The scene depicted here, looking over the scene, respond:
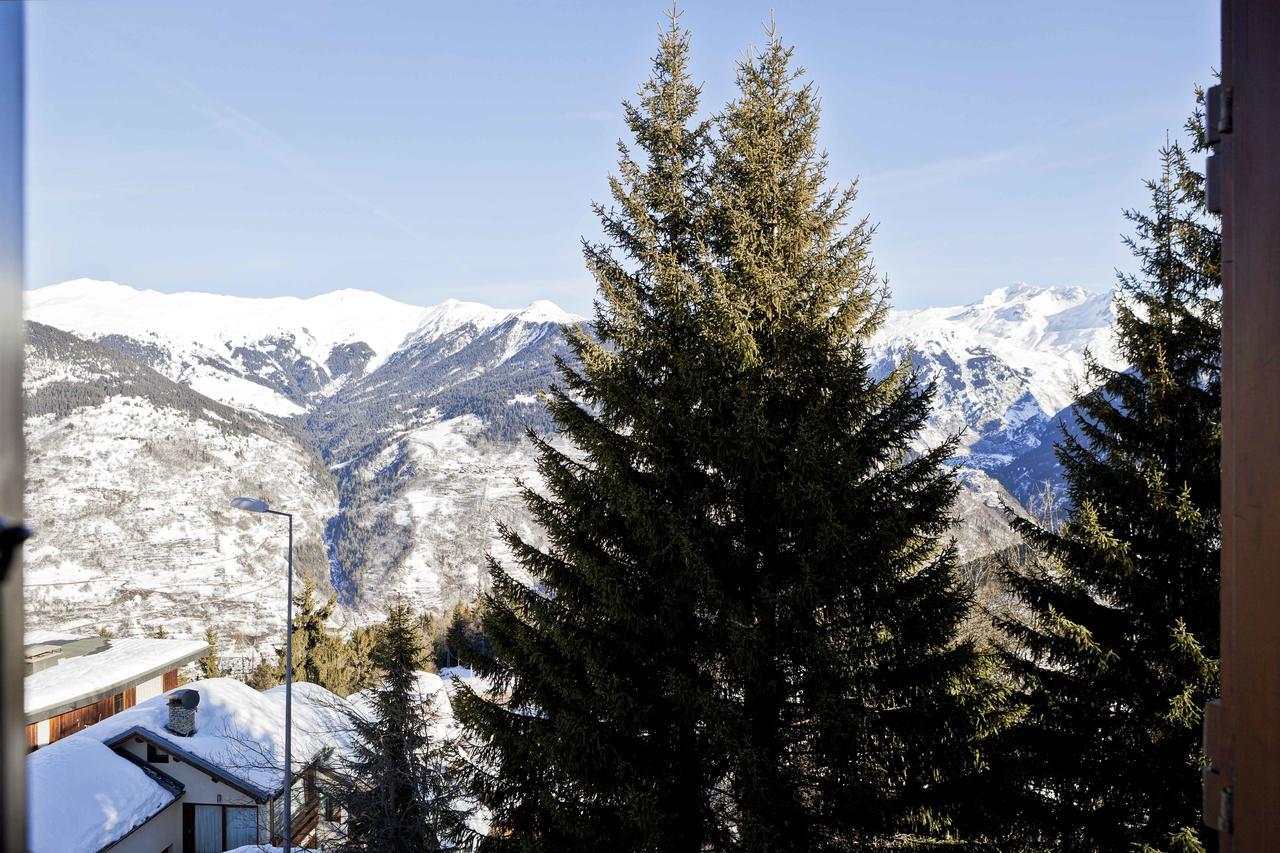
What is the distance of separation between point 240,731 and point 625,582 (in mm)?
15871

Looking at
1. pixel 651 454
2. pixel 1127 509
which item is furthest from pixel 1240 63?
pixel 1127 509

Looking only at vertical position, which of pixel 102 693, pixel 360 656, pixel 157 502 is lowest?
pixel 360 656

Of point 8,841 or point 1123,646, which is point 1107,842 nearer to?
point 1123,646

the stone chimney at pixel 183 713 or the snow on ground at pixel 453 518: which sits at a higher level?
the stone chimney at pixel 183 713

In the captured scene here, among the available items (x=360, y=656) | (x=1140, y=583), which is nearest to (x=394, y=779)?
(x=1140, y=583)

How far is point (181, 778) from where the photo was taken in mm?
18422

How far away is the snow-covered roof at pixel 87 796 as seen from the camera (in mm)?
14570

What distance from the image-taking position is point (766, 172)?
843 cm

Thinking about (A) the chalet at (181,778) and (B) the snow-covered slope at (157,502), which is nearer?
(A) the chalet at (181,778)

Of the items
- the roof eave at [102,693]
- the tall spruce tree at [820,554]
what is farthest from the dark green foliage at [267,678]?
the tall spruce tree at [820,554]

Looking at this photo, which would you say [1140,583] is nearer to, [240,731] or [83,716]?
[240,731]

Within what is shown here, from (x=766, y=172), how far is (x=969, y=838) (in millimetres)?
6545

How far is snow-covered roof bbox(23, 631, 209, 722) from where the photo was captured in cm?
2362

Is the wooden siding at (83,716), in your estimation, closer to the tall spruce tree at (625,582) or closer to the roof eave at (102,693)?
the roof eave at (102,693)
